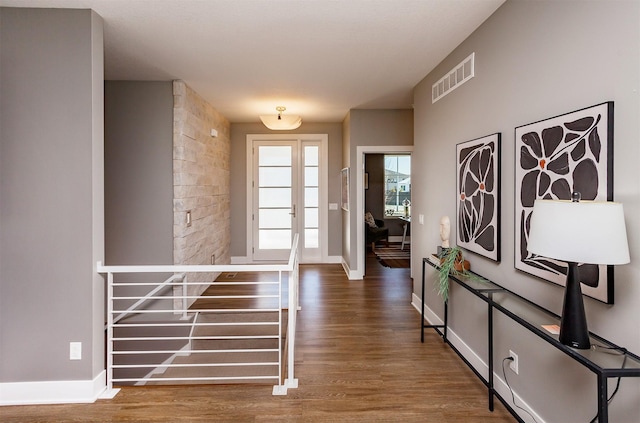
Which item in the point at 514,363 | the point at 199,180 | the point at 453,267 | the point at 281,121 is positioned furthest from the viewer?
the point at 281,121

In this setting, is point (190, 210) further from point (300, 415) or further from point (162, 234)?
point (300, 415)

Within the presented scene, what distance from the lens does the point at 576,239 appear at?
1.40 m

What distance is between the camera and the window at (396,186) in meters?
9.79

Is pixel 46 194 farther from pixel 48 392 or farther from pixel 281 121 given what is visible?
pixel 281 121

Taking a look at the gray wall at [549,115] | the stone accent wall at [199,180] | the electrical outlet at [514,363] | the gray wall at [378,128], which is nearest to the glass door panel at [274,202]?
the stone accent wall at [199,180]

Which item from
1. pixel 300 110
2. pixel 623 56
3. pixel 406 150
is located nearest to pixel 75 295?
pixel 623 56

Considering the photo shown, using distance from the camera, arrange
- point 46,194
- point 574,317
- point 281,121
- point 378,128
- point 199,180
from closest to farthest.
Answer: point 574,317 < point 46,194 < point 199,180 < point 281,121 < point 378,128

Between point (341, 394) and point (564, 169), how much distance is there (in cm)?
190

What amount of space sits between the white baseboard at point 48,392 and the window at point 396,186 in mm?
8126

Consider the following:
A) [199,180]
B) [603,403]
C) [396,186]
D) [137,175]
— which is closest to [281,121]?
[199,180]

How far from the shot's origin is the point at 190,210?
4418 mm

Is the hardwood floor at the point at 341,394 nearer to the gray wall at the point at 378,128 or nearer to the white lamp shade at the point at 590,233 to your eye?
the white lamp shade at the point at 590,233

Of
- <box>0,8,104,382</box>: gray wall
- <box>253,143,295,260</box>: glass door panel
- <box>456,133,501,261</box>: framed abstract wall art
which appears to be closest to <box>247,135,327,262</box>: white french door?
<box>253,143,295,260</box>: glass door panel

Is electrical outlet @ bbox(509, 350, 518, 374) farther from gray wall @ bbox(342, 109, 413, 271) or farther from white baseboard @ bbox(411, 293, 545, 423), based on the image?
gray wall @ bbox(342, 109, 413, 271)
